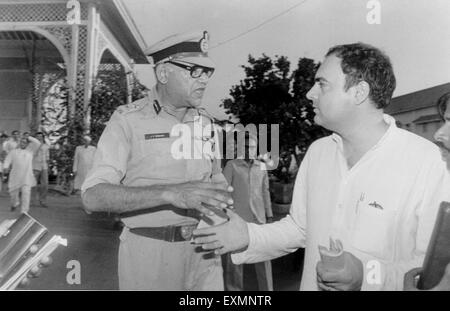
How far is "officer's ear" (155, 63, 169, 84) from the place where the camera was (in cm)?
170

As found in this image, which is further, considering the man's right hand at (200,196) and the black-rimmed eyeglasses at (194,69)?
the black-rimmed eyeglasses at (194,69)

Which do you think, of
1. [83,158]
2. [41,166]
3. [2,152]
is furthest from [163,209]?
[2,152]

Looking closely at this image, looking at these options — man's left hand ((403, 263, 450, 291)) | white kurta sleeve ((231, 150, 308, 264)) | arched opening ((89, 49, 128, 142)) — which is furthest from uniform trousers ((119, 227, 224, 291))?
arched opening ((89, 49, 128, 142))

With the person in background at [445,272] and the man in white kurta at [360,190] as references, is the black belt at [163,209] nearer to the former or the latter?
the man in white kurta at [360,190]

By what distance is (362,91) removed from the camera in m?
1.31

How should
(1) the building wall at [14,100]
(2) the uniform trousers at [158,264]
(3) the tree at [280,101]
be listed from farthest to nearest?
(1) the building wall at [14,100]
(3) the tree at [280,101]
(2) the uniform trousers at [158,264]

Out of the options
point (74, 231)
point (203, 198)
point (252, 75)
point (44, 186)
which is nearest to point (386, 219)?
point (203, 198)

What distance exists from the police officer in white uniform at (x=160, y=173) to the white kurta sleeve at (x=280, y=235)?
0.17 metres

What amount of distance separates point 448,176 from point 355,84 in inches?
15.5

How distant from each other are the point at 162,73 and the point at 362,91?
0.82 m

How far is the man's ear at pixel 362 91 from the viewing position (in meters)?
1.31

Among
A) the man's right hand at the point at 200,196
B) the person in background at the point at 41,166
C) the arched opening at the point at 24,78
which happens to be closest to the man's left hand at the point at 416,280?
the man's right hand at the point at 200,196

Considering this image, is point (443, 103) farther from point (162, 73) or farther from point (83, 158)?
point (83, 158)

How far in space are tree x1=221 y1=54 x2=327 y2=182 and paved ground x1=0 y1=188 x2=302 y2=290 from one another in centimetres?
109
